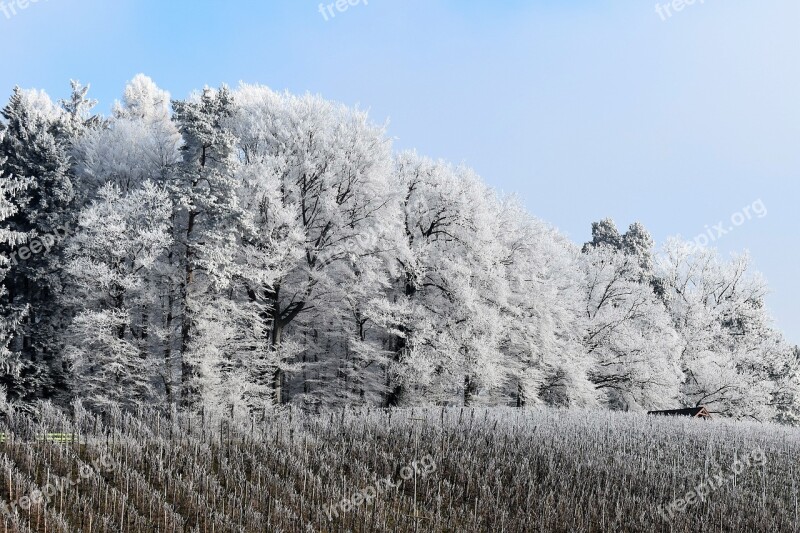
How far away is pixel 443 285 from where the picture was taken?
32.3 meters

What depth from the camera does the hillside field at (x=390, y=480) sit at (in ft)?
35.1

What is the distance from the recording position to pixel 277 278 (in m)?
29.9

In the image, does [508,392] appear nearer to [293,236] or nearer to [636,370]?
[636,370]

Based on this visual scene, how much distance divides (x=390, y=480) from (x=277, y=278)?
60.0 feet

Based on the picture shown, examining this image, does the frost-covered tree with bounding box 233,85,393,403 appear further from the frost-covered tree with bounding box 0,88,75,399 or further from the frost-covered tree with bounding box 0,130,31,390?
the frost-covered tree with bounding box 0,130,31,390

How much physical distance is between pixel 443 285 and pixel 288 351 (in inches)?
330

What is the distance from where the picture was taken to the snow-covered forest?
2705 centimetres

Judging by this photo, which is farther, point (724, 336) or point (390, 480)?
point (724, 336)

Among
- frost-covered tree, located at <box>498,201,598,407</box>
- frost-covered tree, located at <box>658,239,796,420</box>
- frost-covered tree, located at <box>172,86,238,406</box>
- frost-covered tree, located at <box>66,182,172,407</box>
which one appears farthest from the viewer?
frost-covered tree, located at <box>658,239,796,420</box>

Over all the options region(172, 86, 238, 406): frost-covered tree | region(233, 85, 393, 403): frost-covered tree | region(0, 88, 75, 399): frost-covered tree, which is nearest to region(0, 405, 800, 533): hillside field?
region(172, 86, 238, 406): frost-covered tree

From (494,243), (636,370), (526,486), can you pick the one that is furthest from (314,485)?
(636,370)

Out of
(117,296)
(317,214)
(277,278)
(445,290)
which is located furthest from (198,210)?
(445,290)

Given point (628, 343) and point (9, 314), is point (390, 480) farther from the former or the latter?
point (628, 343)

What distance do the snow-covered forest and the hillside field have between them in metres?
9.74
